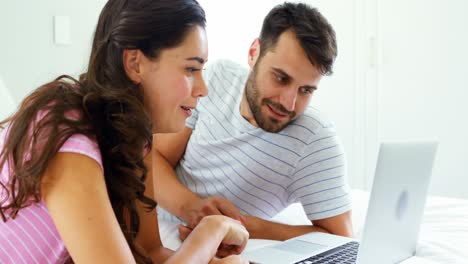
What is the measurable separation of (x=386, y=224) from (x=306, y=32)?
22.6 inches

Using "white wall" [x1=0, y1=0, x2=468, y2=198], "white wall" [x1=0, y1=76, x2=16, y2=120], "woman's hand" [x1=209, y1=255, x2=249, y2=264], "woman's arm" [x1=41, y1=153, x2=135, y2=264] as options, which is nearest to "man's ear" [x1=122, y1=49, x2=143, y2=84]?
"woman's arm" [x1=41, y1=153, x2=135, y2=264]

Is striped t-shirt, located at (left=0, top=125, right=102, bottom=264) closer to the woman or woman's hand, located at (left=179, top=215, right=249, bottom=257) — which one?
the woman

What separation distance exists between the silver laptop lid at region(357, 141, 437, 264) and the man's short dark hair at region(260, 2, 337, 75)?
0.38 meters

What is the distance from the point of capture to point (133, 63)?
3.25 ft

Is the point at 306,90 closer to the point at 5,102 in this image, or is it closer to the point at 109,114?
the point at 109,114

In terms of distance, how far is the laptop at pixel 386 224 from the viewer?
0.90 meters

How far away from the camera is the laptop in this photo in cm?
90

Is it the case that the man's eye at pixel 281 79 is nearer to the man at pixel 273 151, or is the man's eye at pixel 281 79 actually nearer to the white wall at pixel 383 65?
the man at pixel 273 151

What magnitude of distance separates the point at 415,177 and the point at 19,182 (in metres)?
0.70

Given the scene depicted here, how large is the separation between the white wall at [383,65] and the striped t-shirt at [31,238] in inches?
53.5

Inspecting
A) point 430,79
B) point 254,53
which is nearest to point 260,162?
point 254,53

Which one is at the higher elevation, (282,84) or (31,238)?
(282,84)

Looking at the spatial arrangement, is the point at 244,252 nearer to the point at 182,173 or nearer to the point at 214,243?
the point at 214,243

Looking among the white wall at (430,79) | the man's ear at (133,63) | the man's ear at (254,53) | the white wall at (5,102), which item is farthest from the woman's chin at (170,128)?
the white wall at (430,79)
